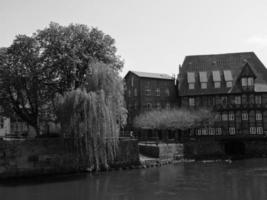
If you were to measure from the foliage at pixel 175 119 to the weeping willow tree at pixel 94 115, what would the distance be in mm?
21103

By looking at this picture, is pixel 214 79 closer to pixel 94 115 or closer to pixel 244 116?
pixel 244 116

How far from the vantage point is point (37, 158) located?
3875 cm

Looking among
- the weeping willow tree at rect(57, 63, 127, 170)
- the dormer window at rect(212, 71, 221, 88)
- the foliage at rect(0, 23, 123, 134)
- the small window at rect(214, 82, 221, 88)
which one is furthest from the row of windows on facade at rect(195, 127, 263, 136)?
the weeping willow tree at rect(57, 63, 127, 170)

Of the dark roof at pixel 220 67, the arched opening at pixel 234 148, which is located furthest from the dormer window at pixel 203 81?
the arched opening at pixel 234 148

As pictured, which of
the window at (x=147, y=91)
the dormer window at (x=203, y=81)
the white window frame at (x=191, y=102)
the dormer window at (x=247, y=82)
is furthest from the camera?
the window at (x=147, y=91)

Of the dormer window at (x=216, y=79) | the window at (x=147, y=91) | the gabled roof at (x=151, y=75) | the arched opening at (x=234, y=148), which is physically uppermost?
the gabled roof at (x=151, y=75)

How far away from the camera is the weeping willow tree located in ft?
123

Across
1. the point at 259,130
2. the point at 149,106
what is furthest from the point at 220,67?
the point at 149,106

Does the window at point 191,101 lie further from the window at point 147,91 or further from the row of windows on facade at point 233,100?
the window at point 147,91

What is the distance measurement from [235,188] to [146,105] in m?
41.3

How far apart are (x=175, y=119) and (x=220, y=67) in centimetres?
1710

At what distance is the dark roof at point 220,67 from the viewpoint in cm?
6756

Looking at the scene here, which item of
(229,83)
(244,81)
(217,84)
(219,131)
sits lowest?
(219,131)

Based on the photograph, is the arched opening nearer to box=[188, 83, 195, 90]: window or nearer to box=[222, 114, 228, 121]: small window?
box=[222, 114, 228, 121]: small window
